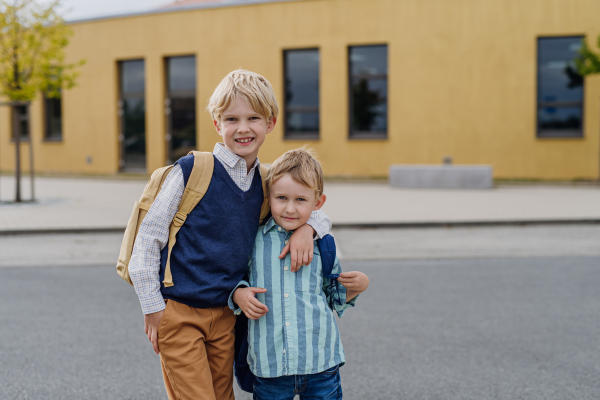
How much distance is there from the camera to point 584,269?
6.59 m

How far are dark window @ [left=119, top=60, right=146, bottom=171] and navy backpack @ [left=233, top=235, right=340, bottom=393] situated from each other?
20455 mm

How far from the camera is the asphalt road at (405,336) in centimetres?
347

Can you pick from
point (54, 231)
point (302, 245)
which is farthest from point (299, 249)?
point (54, 231)

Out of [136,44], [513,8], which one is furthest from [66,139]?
[513,8]

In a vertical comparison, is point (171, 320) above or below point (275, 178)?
below

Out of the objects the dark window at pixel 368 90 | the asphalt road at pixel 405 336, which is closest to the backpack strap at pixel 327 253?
the asphalt road at pixel 405 336

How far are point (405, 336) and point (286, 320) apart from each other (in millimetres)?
2375

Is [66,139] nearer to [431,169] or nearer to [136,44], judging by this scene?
[136,44]

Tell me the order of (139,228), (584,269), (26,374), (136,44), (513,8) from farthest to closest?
(136,44) → (513,8) → (584,269) → (26,374) → (139,228)

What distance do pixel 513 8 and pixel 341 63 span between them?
5409mm

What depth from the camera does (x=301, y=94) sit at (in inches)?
803

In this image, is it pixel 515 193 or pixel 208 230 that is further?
pixel 515 193

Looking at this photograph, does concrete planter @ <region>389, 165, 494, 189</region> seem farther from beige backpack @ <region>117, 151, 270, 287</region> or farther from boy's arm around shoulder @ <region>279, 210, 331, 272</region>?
beige backpack @ <region>117, 151, 270, 287</region>

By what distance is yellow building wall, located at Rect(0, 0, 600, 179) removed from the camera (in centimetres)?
1819
